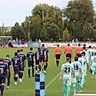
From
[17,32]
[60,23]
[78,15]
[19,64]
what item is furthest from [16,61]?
[78,15]

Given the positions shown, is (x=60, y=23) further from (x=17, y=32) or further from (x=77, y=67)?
(x=77, y=67)

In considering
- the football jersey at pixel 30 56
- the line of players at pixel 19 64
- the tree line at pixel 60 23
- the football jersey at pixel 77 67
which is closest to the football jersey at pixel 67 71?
the football jersey at pixel 77 67

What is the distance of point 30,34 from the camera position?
104062 millimetres

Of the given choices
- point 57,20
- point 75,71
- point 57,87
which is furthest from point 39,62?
point 57,20

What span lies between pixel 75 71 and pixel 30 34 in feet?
286

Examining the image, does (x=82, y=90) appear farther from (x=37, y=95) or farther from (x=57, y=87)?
(x=37, y=95)

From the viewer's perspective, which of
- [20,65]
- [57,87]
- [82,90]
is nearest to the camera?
[82,90]

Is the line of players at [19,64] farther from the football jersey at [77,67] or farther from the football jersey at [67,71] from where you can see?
the football jersey at [77,67]

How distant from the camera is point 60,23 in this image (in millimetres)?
108250

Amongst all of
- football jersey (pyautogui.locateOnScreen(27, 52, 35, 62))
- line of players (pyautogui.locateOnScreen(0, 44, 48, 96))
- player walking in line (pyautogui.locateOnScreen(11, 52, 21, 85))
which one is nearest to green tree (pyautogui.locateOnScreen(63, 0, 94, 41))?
line of players (pyautogui.locateOnScreen(0, 44, 48, 96))

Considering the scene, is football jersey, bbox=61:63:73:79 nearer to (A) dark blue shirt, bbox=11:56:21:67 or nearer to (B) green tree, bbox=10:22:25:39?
(A) dark blue shirt, bbox=11:56:21:67

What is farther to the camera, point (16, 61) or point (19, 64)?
point (19, 64)

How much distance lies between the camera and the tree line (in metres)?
102

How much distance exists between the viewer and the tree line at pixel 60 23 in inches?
3996
